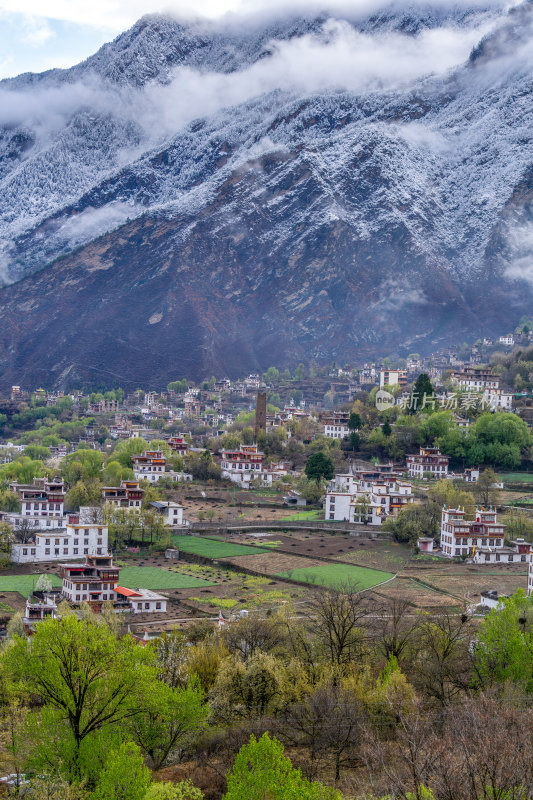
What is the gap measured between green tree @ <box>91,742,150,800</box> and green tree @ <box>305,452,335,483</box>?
49.2 meters

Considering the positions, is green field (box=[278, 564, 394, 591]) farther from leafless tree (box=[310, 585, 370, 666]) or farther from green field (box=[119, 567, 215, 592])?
leafless tree (box=[310, 585, 370, 666])

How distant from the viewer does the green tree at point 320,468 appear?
227 feet

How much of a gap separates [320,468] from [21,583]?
2798 cm

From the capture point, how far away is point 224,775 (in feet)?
75.3

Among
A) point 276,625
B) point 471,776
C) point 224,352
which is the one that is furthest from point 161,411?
point 471,776

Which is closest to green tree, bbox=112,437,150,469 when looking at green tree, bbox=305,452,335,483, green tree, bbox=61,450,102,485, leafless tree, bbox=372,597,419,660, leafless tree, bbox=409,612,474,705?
green tree, bbox=61,450,102,485

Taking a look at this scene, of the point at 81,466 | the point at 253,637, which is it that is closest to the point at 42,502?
the point at 81,466

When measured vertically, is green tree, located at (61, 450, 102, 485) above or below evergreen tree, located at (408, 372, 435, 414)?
below

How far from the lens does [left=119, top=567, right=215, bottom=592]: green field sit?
44.3m

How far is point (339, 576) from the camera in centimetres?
4631

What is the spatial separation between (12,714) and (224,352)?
131 metres

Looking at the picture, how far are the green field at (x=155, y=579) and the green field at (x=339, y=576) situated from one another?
376 cm

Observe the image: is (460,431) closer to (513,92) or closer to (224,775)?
(224,775)

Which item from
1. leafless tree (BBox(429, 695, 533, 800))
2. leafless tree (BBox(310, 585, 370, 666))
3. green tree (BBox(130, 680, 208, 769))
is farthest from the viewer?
leafless tree (BBox(310, 585, 370, 666))
